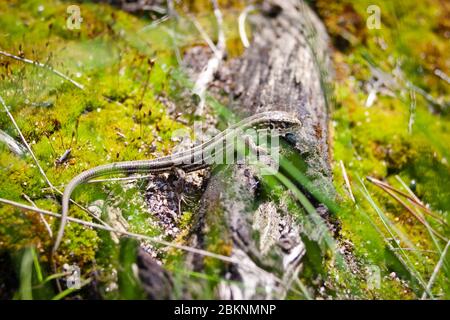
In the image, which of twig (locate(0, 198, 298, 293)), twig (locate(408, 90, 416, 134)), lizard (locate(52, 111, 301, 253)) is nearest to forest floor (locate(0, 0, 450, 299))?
twig (locate(408, 90, 416, 134))

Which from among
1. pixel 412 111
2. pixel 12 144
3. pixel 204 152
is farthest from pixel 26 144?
pixel 412 111

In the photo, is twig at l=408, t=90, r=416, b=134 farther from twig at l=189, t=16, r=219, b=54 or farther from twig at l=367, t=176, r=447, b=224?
twig at l=189, t=16, r=219, b=54

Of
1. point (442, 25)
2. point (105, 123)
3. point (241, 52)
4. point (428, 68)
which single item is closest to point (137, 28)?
point (241, 52)

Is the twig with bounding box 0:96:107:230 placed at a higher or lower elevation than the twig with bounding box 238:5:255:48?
lower

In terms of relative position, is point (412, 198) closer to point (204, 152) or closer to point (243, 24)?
A: point (204, 152)

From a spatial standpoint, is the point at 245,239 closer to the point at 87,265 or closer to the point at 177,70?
the point at 87,265

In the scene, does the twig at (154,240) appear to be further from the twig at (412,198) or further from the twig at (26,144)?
the twig at (412,198)
